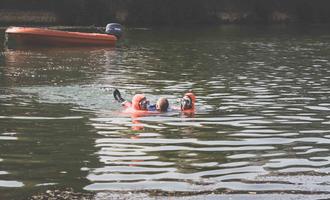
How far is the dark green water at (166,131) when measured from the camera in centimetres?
827

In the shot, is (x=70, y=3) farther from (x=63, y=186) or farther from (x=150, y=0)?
(x=63, y=186)

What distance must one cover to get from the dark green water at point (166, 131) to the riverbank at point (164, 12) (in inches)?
1137

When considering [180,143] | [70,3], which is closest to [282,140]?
[180,143]

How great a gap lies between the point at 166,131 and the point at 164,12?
161ft

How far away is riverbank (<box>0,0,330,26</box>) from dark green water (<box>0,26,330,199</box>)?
94.8 ft

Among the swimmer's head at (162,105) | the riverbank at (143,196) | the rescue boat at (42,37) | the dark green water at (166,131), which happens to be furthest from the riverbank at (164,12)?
the riverbank at (143,196)

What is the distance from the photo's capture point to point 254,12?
208 feet

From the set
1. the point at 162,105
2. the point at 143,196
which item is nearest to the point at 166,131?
the point at 162,105

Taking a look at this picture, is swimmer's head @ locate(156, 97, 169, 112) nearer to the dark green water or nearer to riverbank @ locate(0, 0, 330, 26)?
the dark green water

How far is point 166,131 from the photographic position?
11547 mm

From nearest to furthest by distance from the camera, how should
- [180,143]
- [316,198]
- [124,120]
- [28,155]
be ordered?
[316,198] → [28,155] → [180,143] → [124,120]

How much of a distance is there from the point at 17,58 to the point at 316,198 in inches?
840

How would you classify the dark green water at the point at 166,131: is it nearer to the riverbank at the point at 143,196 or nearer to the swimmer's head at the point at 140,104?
the riverbank at the point at 143,196

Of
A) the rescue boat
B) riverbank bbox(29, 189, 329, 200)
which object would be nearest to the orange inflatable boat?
the rescue boat
